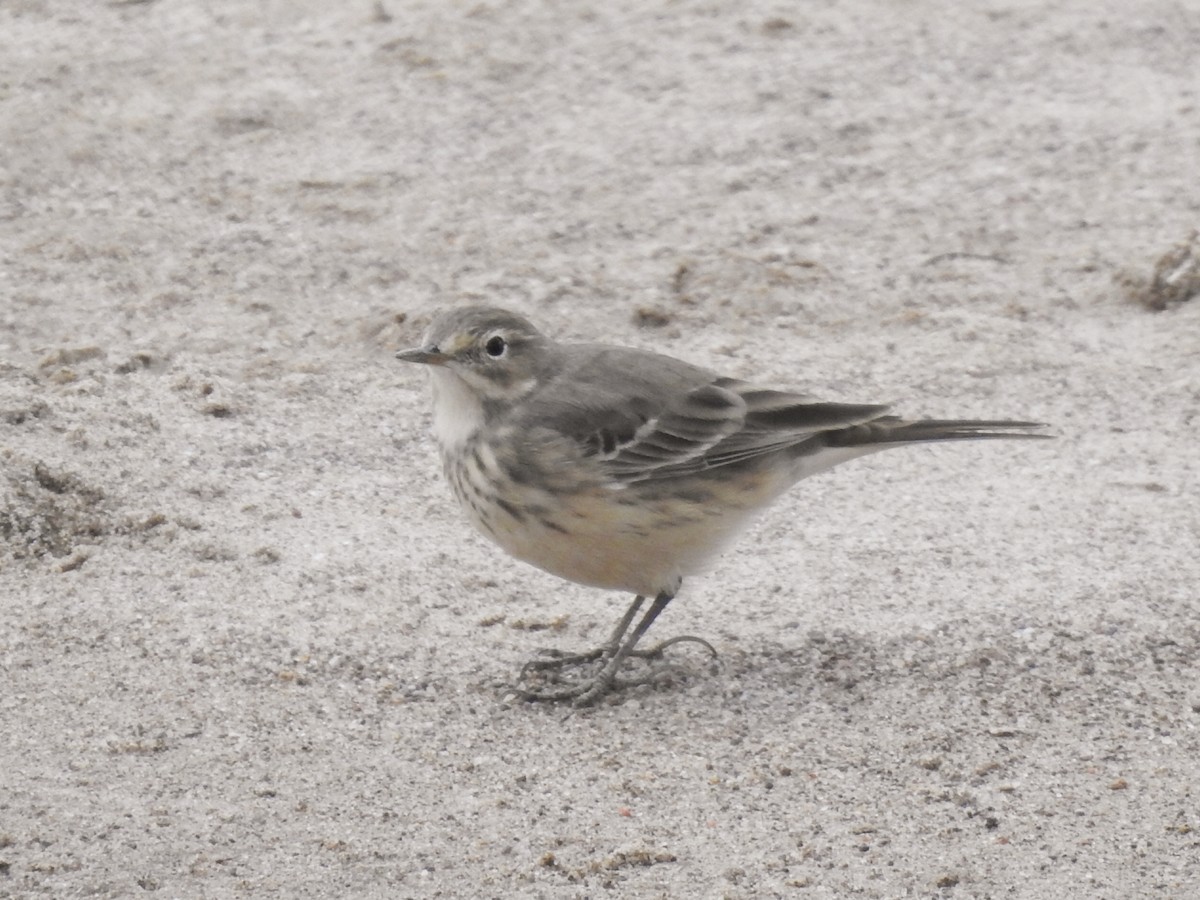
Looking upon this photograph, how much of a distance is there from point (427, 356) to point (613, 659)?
3.91 feet

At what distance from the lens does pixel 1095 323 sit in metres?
8.54

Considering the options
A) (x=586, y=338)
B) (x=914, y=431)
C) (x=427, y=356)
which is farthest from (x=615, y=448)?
(x=586, y=338)

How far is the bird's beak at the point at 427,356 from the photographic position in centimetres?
618

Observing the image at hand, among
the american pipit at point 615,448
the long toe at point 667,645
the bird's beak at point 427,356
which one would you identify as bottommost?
the long toe at point 667,645

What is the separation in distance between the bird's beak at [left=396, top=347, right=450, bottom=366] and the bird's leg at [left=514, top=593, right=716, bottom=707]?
3.47ft

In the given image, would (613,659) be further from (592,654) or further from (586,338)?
(586,338)

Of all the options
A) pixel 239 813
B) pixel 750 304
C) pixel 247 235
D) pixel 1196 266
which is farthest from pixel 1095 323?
pixel 239 813

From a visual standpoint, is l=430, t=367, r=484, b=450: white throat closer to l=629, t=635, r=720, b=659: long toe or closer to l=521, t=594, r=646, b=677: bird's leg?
l=521, t=594, r=646, b=677: bird's leg

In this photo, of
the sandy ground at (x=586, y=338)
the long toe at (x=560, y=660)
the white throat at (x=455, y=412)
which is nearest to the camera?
the sandy ground at (x=586, y=338)

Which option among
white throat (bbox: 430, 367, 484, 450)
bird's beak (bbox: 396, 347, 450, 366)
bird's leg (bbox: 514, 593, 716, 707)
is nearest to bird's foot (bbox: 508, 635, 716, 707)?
bird's leg (bbox: 514, 593, 716, 707)

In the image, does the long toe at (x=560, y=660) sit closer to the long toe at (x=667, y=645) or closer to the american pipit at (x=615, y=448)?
the american pipit at (x=615, y=448)

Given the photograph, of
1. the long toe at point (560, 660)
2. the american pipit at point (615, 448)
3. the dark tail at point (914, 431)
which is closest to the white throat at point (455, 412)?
the american pipit at point (615, 448)

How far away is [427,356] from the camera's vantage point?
245 inches

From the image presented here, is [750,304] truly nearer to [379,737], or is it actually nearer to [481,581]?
[481,581]
